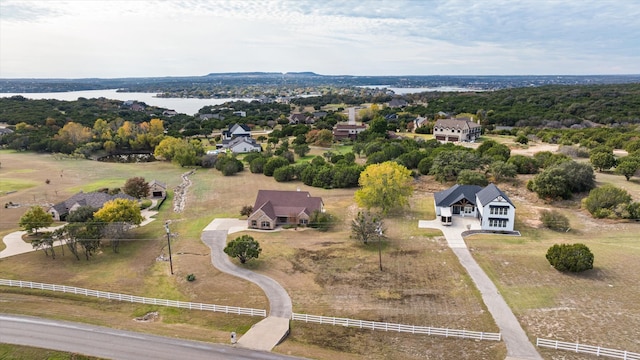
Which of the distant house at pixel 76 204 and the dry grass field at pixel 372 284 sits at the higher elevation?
the distant house at pixel 76 204

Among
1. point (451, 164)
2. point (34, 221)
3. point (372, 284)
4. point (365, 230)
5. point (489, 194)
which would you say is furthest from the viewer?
point (451, 164)

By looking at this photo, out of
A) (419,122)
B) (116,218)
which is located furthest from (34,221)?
(419,122)

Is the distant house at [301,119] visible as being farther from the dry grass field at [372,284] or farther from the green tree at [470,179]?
the dry grass field at [372,284]

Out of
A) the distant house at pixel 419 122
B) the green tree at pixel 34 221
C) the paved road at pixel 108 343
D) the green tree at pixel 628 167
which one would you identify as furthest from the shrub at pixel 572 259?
the distant house at pixel 419 122

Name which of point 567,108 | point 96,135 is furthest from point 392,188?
point 567,108

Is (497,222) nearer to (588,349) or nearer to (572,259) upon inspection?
(572,259)

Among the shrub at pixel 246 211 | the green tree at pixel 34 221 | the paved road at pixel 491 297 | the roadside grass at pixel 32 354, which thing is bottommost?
the paved road at pixel 491 297
